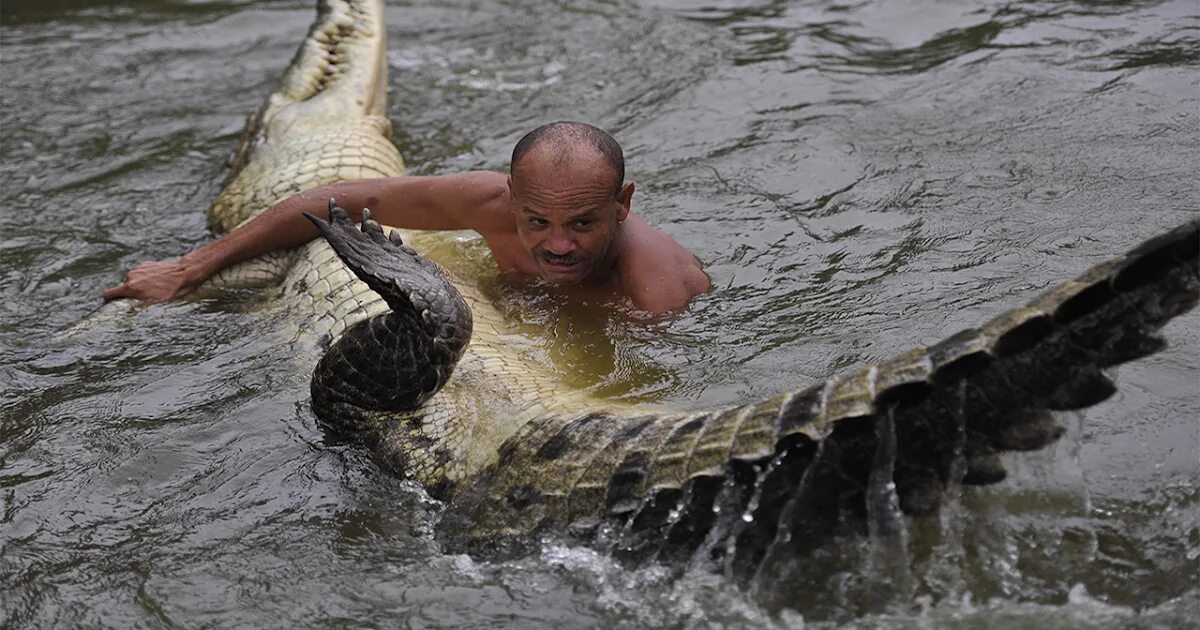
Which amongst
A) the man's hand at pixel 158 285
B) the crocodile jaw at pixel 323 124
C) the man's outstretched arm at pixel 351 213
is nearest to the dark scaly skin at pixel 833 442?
the man's outstretched arm at pixel 351 213

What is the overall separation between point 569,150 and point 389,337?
0.97m

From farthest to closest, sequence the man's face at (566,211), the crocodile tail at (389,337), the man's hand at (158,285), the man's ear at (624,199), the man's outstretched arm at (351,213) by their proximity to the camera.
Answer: the man's hand at (158,285) → the man's outstretched arm at (351,213) → the man's ear at (624,199) → the man's face at (566,211) → the crocodile tail at (389,337)

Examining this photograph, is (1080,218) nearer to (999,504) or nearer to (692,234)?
(692,234)

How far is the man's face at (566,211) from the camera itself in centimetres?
461

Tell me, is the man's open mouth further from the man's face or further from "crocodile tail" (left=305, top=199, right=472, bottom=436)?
"crocodile tail" (left=305, top=199, right=472, bottom=436)

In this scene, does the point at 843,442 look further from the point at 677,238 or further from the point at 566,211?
the point at 677,238

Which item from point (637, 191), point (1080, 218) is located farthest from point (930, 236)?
point (637, 191)

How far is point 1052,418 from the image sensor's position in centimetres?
291

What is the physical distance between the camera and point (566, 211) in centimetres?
463

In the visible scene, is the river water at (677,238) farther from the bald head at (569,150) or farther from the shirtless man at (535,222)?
the bald head at (569,150)

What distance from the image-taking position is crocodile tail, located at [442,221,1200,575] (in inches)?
108

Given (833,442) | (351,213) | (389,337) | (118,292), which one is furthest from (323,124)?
(833,442)

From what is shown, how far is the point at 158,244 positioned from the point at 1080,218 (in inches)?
159

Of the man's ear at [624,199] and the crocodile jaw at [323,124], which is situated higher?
the man's ear at [624,199]
